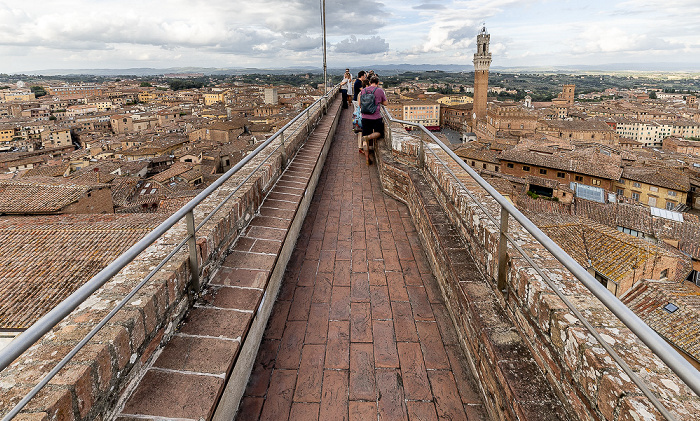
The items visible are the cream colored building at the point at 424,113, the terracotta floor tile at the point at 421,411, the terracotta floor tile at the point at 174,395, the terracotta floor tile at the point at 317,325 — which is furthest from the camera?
the cream colored building at the point at 424,113

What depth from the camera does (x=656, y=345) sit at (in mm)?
1118

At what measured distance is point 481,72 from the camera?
6606cm

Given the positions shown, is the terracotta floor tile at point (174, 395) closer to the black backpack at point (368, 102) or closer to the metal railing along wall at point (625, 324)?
the metal railing along wall at point (625, 324)

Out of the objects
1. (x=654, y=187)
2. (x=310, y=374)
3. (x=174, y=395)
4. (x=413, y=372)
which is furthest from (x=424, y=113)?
(x=174, y=395)

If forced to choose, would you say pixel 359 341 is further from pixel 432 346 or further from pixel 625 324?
pixel 625 324

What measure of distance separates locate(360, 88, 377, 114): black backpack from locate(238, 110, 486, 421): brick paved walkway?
2974mm

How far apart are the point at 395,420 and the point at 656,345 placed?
1617 mm

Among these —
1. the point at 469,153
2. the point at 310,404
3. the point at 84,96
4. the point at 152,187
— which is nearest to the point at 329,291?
the point at 310,404

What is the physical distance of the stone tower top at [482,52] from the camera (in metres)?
66.6

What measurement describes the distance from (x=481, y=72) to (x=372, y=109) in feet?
218

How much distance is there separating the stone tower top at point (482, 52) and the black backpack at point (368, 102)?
6689 cm

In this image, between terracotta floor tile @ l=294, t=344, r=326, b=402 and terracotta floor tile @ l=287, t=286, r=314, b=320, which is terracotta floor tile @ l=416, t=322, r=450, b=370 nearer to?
terracotta floor tile @ l=294, t=344, r=326, b=402

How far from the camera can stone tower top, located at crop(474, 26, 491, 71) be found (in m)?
66.6

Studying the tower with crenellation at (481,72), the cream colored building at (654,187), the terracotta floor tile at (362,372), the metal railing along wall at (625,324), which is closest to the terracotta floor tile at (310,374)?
the terracotta floor tile at (362,372)
